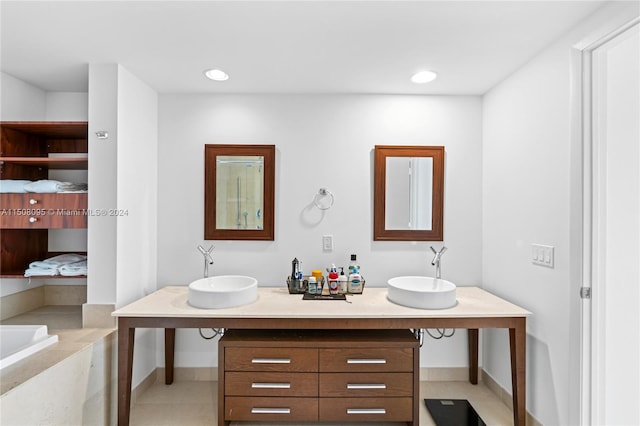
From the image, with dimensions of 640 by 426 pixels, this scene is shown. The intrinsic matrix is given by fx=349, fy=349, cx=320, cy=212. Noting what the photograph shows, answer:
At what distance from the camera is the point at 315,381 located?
2016 millimetres

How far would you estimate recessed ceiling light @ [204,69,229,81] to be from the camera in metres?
2.32

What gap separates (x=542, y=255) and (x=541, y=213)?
0.24m

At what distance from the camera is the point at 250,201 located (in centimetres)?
270

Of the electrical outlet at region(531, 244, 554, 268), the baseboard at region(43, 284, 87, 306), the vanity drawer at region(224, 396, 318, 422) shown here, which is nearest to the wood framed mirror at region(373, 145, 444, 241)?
the electrical outlet at region(531, 244, 554, 268)

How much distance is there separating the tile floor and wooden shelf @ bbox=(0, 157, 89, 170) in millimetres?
1676

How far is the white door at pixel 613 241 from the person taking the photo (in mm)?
1675

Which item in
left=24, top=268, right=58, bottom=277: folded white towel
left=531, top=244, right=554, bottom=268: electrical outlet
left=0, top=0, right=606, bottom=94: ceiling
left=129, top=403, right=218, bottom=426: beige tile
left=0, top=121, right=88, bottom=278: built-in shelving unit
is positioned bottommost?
left=129, top=403, right=218, bottom=426: beige tile

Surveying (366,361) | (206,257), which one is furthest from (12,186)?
(366,361)

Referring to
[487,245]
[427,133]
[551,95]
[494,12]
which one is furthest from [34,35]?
[487,245]

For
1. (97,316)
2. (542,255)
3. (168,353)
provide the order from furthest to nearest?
(168,353)
(97,316)
(542,255)

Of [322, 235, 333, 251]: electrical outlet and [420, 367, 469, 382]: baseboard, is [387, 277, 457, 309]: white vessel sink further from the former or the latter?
[420, 367, 469, 382]: baseboard

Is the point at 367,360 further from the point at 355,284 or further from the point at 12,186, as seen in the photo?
the point at 12,186

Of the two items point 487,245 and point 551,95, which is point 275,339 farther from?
point 551,95

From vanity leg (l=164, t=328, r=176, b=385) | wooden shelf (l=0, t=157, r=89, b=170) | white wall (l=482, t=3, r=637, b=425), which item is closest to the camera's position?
white wall (l=482, t=3, r=637, b=425)
